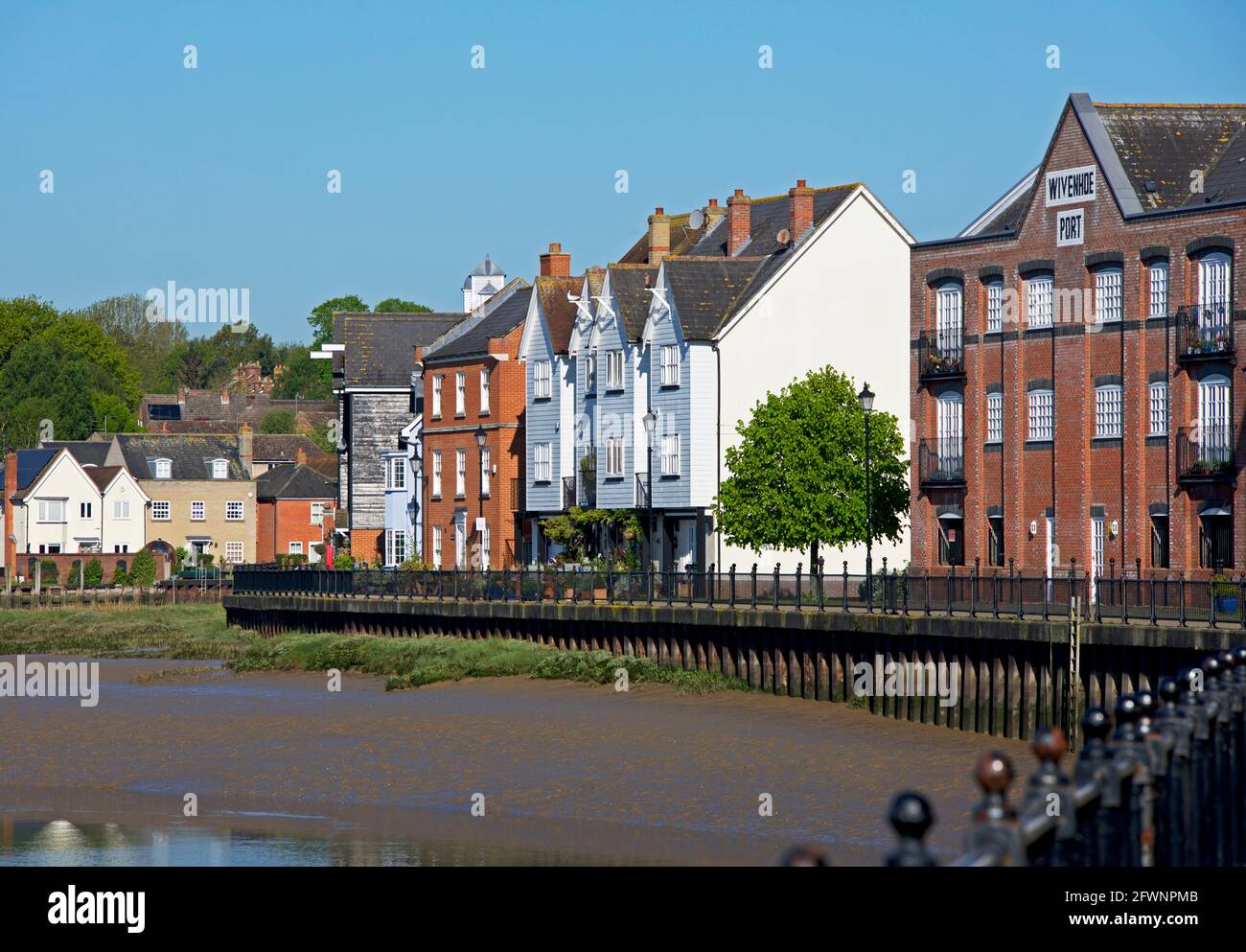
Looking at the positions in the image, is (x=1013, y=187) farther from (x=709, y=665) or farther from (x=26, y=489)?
(x=26, y=489)

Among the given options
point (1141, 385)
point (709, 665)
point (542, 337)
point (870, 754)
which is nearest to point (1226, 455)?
point (1141, 385)

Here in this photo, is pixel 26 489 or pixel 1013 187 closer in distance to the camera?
pixel 1013 187

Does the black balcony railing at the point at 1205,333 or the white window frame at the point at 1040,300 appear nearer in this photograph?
the black balcony railing at the point at 1205,333

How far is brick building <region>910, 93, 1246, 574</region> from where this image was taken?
4856 centimetres

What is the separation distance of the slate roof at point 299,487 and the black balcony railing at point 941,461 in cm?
6431

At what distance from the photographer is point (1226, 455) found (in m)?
48.1

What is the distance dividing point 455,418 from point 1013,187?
28.0 m

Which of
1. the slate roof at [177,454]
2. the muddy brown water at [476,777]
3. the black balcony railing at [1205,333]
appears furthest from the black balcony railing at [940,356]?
the slate roof at [177,454]

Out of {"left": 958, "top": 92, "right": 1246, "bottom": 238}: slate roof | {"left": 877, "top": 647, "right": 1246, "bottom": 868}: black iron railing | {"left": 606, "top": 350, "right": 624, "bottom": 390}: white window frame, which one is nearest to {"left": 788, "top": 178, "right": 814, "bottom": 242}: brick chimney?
{"left": 606, "top": 350, "right": 624, "bottom": 390}: white window frame

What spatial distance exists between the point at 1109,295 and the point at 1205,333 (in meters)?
3.26

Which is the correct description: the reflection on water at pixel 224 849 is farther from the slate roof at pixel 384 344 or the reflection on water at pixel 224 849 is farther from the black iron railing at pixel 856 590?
the slate roof at pixel 384 344

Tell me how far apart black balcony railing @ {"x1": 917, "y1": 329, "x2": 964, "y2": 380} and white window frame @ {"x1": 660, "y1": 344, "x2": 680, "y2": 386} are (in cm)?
1027

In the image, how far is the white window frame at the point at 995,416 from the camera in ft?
177
